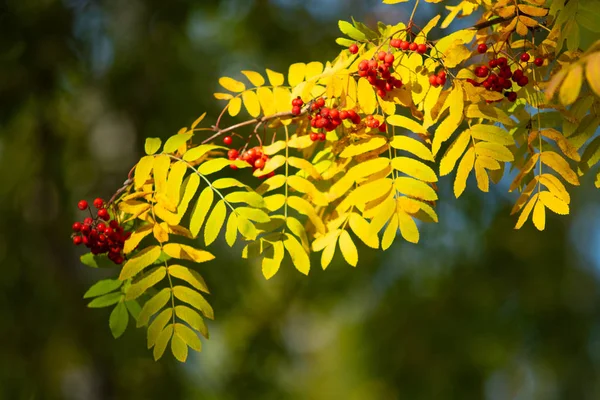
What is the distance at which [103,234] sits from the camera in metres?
1.73

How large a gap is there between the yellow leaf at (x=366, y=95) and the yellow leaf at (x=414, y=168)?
12cm

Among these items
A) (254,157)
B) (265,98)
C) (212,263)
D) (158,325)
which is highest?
Result: (212,263)

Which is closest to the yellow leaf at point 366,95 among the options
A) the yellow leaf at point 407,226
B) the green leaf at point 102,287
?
the yellow leaf at point 407,226

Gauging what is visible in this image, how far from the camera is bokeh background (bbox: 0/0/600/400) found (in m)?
5.53

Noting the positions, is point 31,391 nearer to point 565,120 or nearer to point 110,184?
point 110,184

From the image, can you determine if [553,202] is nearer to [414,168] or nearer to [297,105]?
[414,168]

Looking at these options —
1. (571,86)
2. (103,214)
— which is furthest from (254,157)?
(571,86)

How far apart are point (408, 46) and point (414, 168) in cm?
25

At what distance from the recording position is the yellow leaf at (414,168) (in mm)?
1512

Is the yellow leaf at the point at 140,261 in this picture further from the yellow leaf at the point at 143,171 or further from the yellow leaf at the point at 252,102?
the yellow leaf at the point at 252,102

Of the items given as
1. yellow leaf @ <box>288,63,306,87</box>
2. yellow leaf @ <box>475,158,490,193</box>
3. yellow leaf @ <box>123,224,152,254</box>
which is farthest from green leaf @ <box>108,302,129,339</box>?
yellow leaf @ <box>475,158,490,193</box>

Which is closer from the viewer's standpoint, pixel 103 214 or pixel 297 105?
pixel 297 105

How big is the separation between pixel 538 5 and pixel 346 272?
4.73 meters

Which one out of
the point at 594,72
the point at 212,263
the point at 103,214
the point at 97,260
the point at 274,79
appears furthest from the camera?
the point at 212,263
